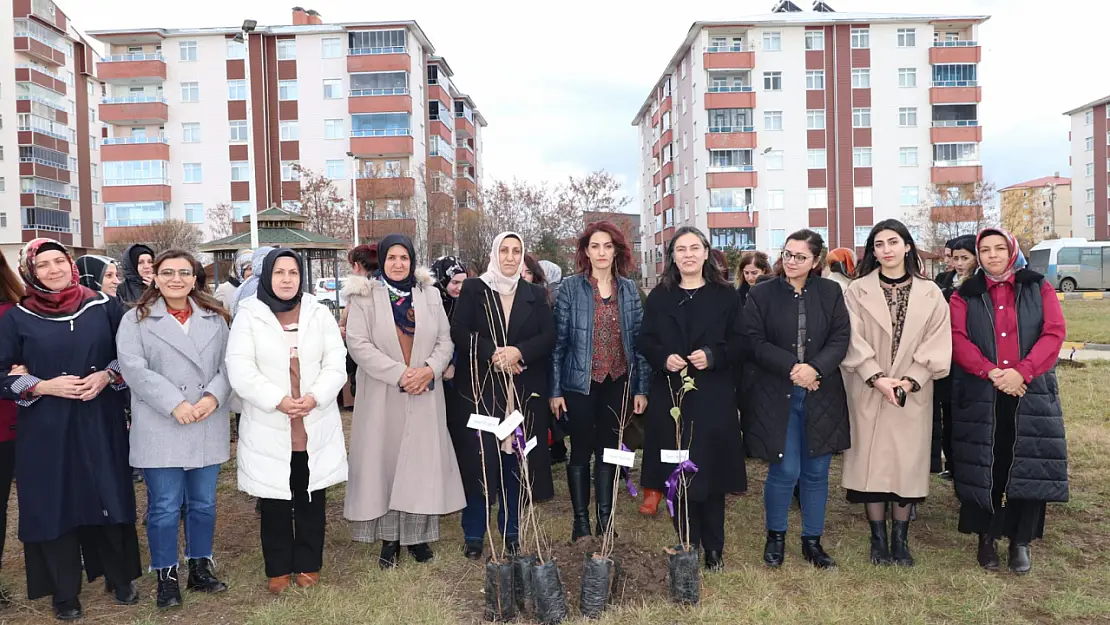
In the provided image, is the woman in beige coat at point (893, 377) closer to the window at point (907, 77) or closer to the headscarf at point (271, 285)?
the headscarf at point (271, 285)

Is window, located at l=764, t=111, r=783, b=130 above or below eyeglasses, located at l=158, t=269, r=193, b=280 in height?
above

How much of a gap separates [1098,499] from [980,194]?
4132 centimetres

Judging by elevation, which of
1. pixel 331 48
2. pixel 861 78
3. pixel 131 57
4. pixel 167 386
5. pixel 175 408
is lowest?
pixel 175 408

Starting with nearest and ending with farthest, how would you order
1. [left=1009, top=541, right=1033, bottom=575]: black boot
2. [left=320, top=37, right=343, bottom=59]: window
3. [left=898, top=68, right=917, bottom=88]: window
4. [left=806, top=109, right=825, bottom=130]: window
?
[left=1009, top=541, right=1033, bottom=575]: black boot → [left=320, top=37, right=343, bottom=59]: window → [left=898, top=68, right=917, bottom=88]: window → [left=806, top=109, right=825, bottom=130]: window

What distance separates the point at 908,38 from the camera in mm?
42406

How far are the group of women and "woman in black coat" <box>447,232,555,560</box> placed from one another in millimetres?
14

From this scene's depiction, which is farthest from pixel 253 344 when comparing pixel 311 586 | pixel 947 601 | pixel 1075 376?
pixel 1075 376

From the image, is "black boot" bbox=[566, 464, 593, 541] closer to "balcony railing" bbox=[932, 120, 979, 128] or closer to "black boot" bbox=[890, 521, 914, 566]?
"black boot" bbox=[890, 521, 914, 566]

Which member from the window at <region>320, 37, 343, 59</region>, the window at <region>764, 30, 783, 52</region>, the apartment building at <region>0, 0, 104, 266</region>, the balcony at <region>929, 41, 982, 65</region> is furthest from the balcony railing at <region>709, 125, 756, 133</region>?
the apartment building at <region>0, 0, 104, 266</region>

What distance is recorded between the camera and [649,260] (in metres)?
65.5

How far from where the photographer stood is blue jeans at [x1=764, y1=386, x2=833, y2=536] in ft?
14.0

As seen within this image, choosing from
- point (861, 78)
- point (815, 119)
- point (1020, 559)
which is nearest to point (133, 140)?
point (815, 119)

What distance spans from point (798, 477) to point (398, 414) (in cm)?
236

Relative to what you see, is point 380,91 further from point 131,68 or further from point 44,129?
point 44,129
